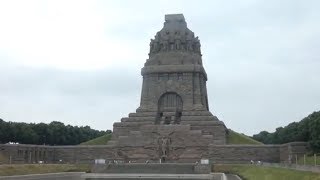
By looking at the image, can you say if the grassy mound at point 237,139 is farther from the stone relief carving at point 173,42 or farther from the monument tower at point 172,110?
the stone relief carving at point 173,42

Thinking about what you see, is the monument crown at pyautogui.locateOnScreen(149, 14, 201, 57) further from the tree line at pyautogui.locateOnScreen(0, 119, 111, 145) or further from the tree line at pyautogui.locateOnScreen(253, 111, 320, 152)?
the tree line at pyautogui.locateOnScreen(0, 119, 111, 145)

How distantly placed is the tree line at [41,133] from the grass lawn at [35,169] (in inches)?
813

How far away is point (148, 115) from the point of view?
2226 inches

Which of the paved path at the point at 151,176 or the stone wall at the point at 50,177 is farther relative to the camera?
the paved path at the point at 151,176

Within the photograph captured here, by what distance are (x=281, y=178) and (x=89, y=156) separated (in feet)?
111

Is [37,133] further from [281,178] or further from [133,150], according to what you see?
[281,178]

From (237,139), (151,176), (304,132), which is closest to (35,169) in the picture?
(151,176)

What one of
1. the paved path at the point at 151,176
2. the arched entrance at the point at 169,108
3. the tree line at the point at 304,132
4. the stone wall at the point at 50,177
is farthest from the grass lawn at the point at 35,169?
the tree line at the point at 304,132

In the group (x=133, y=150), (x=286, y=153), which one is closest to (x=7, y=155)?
(x=133, y=150)

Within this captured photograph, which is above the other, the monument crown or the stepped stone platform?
the monument crown

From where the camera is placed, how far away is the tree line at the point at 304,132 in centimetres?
4366

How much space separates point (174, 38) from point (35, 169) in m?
28.7

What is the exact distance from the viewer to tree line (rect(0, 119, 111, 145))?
59.4 m

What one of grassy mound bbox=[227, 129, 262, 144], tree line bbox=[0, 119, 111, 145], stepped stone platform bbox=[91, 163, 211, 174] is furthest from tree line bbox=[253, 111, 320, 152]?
tree line bbox=[0, 119, 111, 145]
